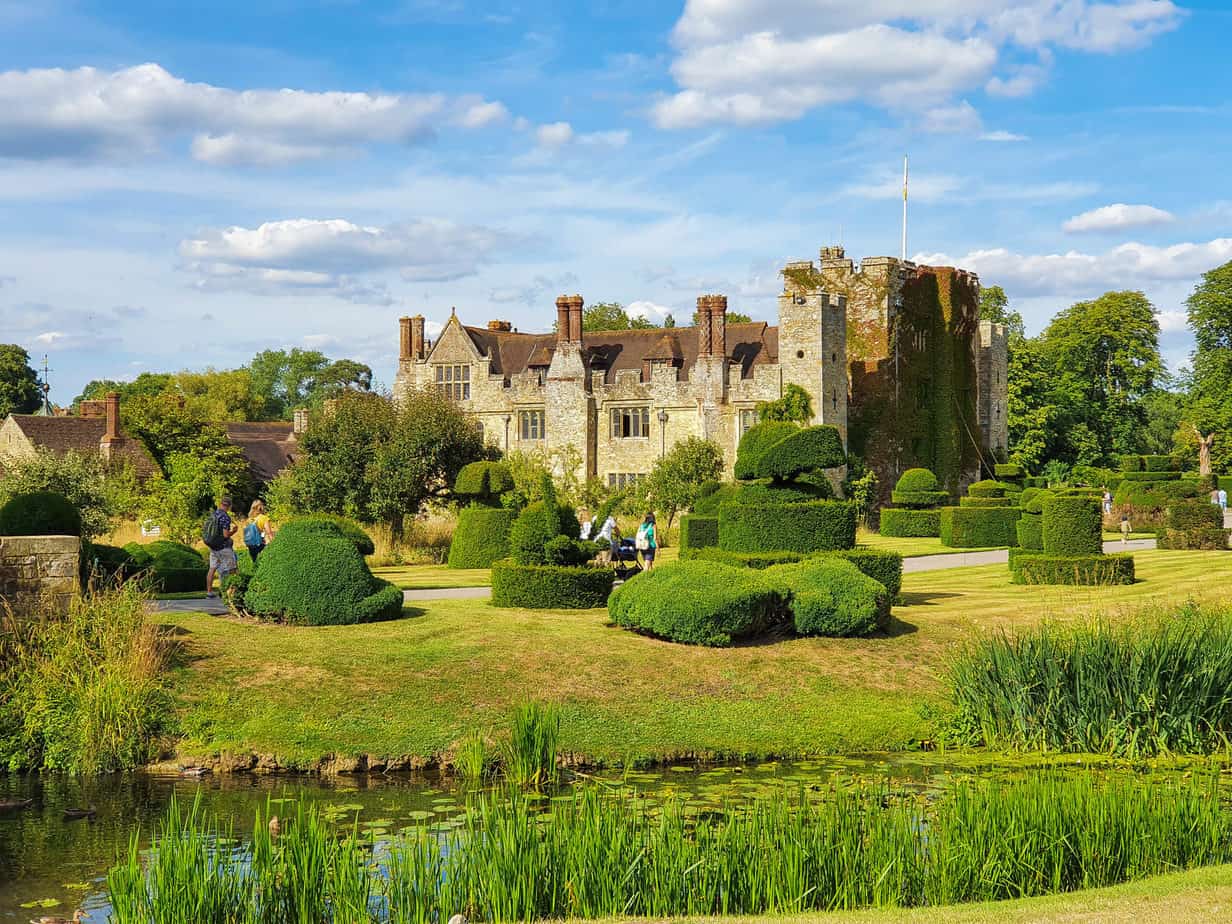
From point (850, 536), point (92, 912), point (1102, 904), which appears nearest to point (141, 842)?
point (92, 912)

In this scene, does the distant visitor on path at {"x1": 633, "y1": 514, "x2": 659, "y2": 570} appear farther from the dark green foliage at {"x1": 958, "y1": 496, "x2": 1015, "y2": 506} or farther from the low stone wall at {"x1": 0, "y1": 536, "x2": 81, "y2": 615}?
the dark green foliage at {"x1": 958, "y1": 496, "x2": 1015, "y2": 506}

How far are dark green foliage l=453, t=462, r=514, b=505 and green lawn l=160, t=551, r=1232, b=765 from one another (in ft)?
47.4

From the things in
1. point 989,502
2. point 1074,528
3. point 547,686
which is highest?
point 989,502

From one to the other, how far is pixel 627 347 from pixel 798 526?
32.7m

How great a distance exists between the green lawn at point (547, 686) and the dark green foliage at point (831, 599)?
0.22 meters

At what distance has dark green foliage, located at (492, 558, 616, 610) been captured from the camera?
20.5 metres

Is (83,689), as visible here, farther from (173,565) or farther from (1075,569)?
(1075,569)

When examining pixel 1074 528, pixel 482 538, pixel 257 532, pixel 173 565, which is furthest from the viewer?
pixel 482 538

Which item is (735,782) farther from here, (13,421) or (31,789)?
(13,421)

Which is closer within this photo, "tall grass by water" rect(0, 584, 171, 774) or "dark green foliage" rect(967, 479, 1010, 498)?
"tall grass by water" rect(0, 584, 171, 774)

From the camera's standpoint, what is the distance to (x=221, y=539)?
1977cm

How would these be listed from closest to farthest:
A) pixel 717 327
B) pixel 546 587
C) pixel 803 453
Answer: pixel 546 587, pixel 803 453, pixel 717 327

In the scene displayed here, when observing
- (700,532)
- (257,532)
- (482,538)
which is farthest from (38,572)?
(700,532)

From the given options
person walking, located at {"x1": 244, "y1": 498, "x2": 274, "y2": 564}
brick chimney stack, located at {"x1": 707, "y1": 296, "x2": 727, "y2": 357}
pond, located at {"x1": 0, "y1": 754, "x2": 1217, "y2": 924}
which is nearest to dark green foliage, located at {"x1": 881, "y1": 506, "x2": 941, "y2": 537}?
brick chimney stack, located at {"x1": 707, "y1": 296, "x2": 727, "y2": 357}
